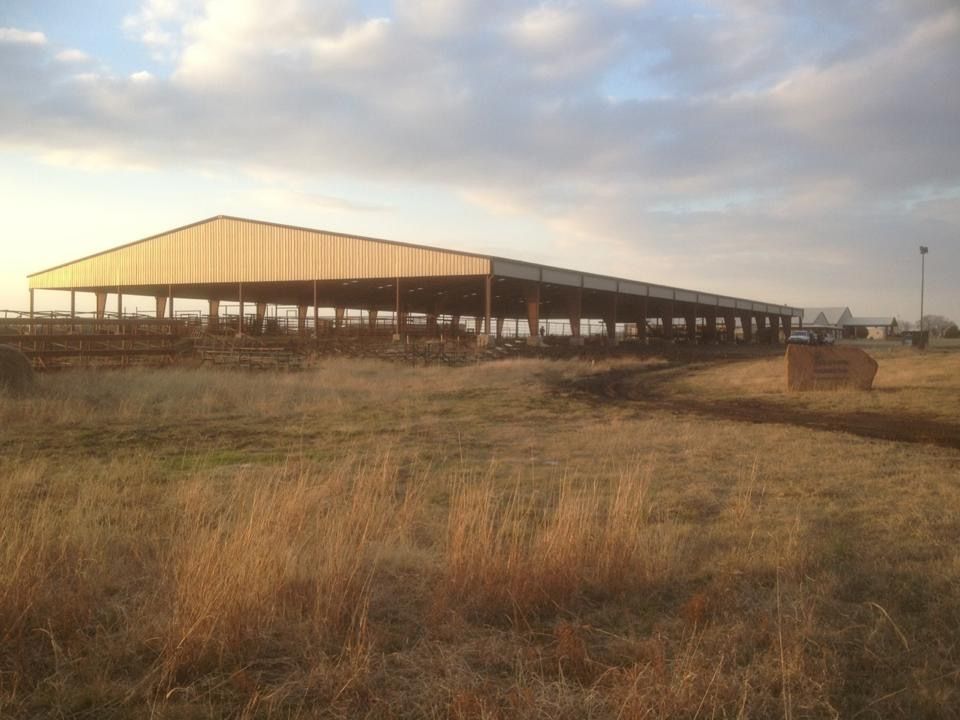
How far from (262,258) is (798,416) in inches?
1377

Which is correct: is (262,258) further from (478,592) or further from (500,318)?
(478,592)

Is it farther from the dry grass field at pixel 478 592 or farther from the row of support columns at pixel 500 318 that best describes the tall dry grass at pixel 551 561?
the row of support columns at pixel 500 318

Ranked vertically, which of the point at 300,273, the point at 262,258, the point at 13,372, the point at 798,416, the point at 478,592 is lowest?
the point at 798,416

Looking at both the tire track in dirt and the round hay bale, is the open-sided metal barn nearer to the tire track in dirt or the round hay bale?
the tire track in dirt

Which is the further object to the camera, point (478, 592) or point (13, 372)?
point (13, 372)

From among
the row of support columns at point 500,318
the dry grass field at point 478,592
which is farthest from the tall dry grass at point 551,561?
the row of support columns at point 500,318

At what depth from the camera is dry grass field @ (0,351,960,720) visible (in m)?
3.62

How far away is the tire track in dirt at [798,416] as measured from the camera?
13352 mm

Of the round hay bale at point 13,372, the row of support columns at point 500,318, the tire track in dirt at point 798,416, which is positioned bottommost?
the tire track in dirt at point 798,416

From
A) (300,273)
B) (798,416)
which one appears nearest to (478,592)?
(798,416)

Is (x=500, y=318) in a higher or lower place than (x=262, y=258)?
lower

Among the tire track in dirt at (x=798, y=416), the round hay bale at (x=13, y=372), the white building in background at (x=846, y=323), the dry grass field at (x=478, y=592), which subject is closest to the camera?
the dry grass field at (x=478, y=592)

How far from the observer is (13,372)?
1689cm

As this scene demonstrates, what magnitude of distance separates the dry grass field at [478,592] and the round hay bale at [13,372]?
26.0 feet
